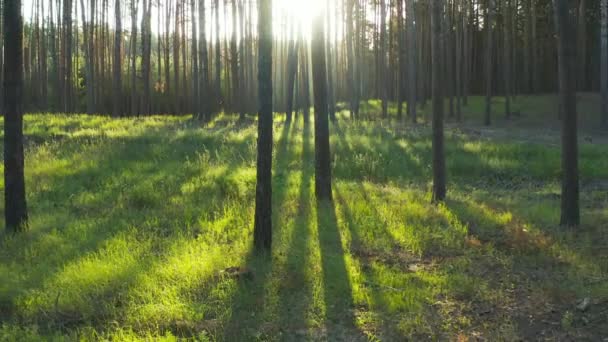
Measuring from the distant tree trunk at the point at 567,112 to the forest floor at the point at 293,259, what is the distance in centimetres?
42

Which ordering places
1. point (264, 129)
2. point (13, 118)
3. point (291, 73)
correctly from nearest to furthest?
point (264, 129), point (13, 118), point (291, 73)

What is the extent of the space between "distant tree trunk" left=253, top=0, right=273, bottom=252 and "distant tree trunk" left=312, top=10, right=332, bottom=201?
9.80 feet

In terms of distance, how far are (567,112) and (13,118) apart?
813 cm

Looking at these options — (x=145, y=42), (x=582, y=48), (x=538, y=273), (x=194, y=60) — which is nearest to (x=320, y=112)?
(x=538, y=273)

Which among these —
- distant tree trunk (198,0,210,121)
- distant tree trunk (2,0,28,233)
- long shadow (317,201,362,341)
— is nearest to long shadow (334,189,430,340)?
long shadow (317,201,362,341)

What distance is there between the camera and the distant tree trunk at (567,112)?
767 cm

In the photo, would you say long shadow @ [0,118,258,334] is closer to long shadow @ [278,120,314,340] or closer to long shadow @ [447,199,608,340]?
long shadow @ [278,120,314,340]

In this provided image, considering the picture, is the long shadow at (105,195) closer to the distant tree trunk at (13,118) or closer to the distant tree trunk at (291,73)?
the distant tree trunk at (13,118)

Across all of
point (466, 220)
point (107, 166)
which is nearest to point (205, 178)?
point (107, 166)

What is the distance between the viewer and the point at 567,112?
7793 mm

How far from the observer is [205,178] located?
10656 millimetres

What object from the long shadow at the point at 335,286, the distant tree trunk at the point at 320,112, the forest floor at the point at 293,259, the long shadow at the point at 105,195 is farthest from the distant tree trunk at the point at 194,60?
the long shadow at the point at 335,286

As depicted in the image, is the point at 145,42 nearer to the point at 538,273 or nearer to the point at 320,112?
the point at 320,112

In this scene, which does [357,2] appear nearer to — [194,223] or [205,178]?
[205,178]
